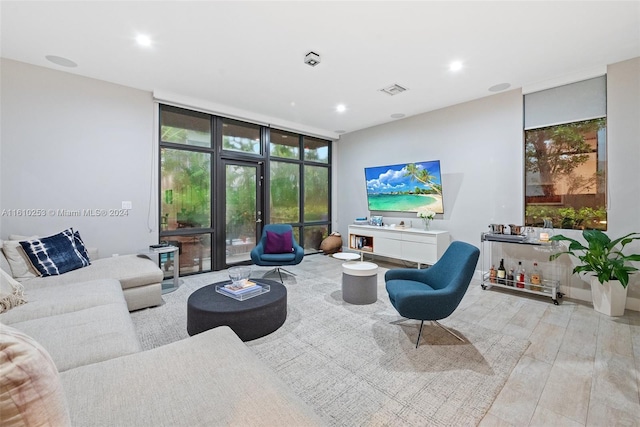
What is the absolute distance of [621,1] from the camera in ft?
7.65

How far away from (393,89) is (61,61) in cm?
425

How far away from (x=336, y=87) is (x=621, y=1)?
2.85m

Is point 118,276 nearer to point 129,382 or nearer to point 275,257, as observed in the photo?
point 275,257

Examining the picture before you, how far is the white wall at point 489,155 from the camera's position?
329cm

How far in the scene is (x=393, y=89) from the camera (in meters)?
4.13

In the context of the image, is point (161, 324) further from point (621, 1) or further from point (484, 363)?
point (621, 1)

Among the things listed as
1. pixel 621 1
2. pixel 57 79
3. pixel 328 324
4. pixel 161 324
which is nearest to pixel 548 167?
pixel 621 1

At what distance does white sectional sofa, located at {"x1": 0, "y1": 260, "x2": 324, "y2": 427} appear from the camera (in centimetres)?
63

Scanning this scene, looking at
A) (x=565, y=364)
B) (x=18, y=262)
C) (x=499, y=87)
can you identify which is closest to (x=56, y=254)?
(x=18, y=262)

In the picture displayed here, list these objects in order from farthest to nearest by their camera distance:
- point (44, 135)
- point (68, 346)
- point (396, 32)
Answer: point (44, 135) < point (396, 32) < point (68, 346)

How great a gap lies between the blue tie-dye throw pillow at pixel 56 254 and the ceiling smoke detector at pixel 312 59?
3.51m

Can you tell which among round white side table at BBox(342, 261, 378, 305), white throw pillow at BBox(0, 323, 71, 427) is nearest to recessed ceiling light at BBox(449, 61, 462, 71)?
round white side table at BBox(342, 261, 378, 305)

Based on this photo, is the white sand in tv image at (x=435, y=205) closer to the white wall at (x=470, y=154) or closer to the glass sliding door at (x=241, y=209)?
the white wall at (x=470, y=154)

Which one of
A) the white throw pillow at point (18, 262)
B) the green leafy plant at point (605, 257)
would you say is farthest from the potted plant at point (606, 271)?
the white throw pillow at point (18, 262)
